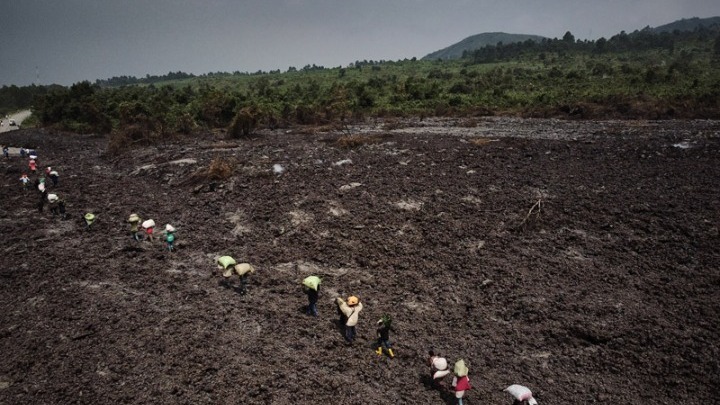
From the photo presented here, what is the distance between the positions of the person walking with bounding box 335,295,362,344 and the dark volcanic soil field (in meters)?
0.24

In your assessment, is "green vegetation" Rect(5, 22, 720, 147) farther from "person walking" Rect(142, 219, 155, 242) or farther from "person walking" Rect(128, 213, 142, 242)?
"person walking" Rect(142, 219, 155, 242)

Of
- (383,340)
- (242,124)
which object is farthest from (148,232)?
(242,124)

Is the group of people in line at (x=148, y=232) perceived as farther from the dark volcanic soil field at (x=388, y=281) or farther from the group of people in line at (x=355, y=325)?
the dark volcanic soil field at (x=388, y=281)

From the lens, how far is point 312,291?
8.91m

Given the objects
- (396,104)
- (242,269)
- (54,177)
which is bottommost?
(242,269)

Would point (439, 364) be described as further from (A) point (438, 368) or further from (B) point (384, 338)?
(B) point (384, 338)

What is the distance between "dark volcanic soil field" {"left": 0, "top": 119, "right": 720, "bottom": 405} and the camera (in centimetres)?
732

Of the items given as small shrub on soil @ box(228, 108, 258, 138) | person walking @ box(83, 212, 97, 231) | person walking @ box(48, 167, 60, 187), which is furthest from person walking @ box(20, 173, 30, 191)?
small shrub on soil @ box(228, 108, 258, 138)

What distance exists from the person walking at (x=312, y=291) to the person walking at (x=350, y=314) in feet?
2.37

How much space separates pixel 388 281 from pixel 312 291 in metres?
2.53

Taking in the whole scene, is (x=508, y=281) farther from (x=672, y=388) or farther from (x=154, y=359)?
(x=154, y=359)

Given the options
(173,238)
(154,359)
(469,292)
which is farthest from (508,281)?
(173,238)

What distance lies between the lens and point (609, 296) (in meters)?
9.51

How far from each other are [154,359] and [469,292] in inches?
279
